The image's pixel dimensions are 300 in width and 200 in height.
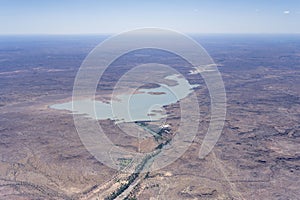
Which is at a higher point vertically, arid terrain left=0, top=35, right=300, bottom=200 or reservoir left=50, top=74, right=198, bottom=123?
reservoir left=50, top=74, right=198, bottom=123

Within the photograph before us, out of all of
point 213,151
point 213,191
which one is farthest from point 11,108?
point 213,191

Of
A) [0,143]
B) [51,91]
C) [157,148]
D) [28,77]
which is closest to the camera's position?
[157,148]

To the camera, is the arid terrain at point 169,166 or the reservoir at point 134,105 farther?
the reservoir at point 134,105

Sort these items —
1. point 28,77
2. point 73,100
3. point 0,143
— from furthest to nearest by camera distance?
point 28,77, point 73,100, point 0,143

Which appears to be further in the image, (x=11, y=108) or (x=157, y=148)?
(x=11, y=108)

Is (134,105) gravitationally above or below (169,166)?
above

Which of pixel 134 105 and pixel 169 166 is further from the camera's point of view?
pixel 134 105

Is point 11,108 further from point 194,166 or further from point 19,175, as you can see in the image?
point 194,166

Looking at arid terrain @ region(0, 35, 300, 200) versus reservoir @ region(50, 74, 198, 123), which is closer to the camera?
arid terrain @ region(0, 35, 300, 200)

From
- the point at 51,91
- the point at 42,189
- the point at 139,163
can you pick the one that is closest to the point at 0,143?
the point at 42,189

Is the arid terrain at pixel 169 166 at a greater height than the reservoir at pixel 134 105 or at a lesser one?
lesser
